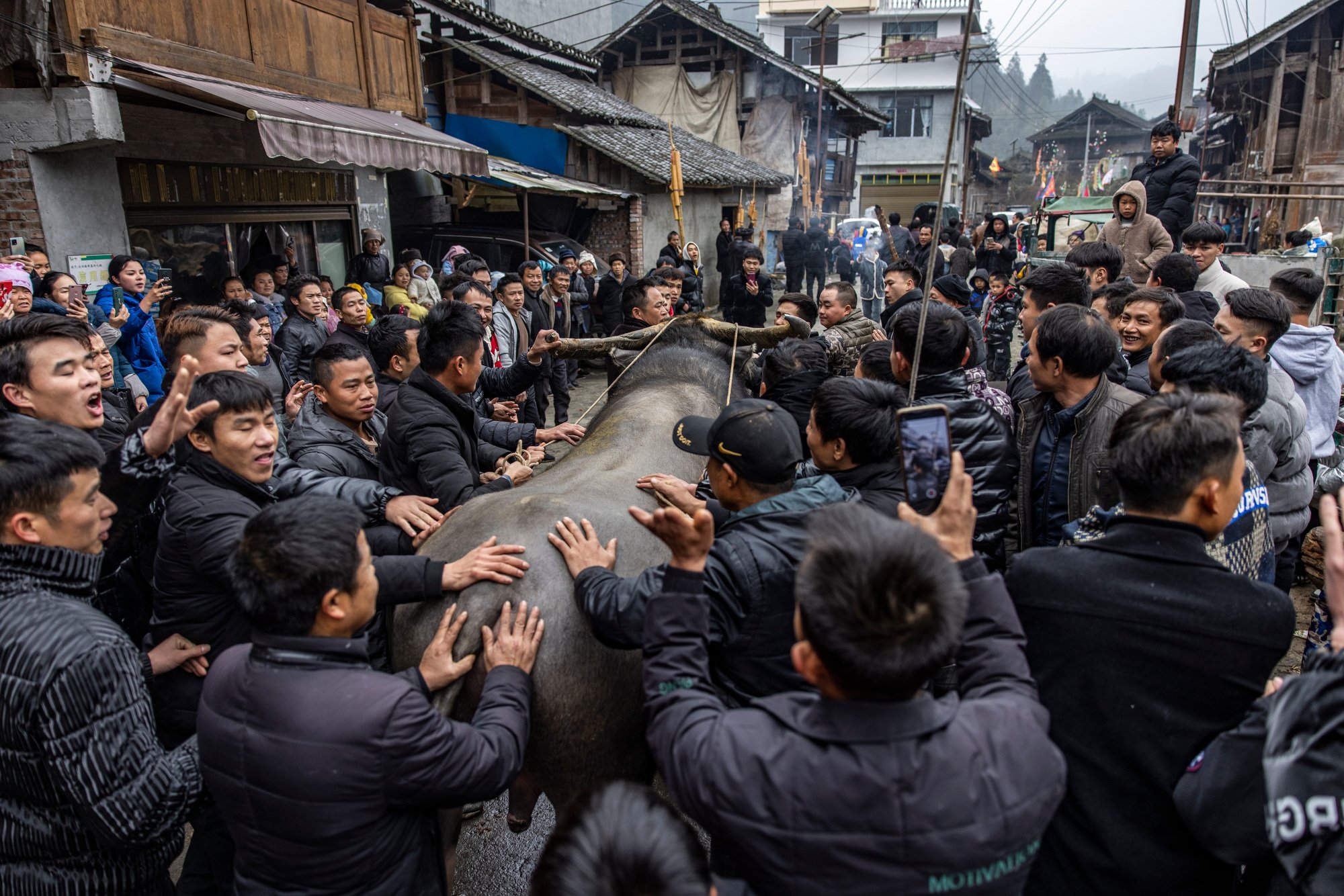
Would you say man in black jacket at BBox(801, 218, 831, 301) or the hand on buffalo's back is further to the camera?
man in black jacket at BBox(801, 218, 831, 301)

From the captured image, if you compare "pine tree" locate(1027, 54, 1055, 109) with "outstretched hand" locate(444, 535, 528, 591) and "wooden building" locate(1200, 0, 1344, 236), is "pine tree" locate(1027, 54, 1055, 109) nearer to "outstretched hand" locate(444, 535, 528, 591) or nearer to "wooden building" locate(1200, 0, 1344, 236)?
"wooden building" locate(1200, 0, 1344, 236)

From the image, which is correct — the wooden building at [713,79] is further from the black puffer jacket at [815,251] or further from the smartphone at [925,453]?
the smartphone at [925,453]

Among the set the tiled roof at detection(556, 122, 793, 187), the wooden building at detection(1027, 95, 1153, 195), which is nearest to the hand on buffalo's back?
the tiled roof at detection(556, 122, 793, 187)

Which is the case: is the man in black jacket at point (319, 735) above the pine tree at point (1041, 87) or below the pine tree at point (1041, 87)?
below

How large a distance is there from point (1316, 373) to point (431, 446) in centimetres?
388

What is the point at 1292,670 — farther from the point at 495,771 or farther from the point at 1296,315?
the point at 495,771

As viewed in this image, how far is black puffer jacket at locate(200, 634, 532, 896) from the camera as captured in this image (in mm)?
1616

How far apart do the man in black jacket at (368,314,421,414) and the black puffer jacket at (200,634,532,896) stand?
2.37 m

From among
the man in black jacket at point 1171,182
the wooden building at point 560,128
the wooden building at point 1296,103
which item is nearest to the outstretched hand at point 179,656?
the man in black jacket at point 1171,182

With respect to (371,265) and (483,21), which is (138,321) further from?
(483,21)

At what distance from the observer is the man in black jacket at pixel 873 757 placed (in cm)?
128

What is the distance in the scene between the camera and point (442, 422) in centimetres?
310

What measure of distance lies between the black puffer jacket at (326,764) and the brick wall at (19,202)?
5708mm

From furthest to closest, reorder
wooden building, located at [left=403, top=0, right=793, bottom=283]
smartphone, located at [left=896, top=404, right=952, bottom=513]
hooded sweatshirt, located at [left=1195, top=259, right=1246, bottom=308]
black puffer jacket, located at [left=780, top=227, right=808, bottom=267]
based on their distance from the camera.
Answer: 1. black puffer jacket, located at [left=780, top=227, right=808, bottom=267]
2. wooden building, located at [left=403, top=0, right=793, bottom=283]
3. hooded sweatshirt, located at [left=1195, top=259, right=1246, bottom=308]
4. smartphone, located at [left=896, top=404, right=952, bottom=513]
